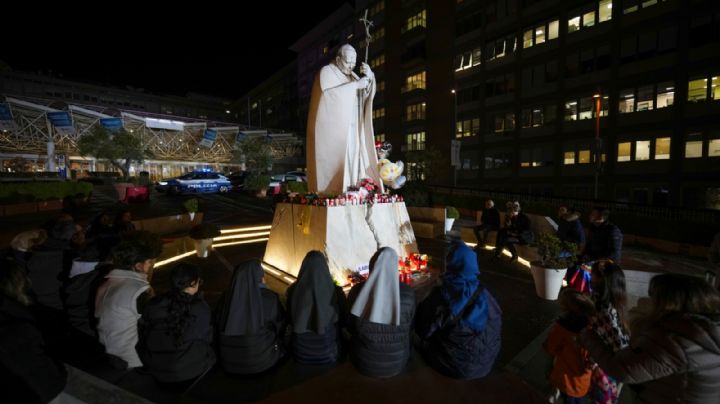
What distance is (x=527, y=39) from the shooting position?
2567cm

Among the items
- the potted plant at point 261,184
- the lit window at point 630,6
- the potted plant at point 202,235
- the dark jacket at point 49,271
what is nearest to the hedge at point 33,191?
the potted plant at point 202,235

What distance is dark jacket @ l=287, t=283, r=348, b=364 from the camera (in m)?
3.46

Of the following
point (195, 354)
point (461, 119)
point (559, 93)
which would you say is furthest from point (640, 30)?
point (195, 354)

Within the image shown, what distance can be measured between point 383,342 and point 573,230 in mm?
5027

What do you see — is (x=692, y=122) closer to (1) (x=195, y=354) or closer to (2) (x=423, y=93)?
(2) (x=423, y=93)

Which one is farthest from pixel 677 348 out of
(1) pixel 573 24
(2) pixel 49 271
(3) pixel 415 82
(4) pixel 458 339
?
(3) pixel 415 82

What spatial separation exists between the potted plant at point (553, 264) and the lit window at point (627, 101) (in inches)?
841

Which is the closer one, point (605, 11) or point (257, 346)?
point (257, 346)

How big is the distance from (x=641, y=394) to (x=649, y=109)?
976 inches

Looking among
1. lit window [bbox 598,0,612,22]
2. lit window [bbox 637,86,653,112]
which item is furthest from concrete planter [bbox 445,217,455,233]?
lit window [bbox 598,0,612,22]

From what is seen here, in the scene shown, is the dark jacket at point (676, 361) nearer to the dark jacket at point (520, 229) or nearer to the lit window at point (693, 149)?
the dark jacket at point (520, 229)

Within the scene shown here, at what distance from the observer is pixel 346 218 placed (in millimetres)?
6586

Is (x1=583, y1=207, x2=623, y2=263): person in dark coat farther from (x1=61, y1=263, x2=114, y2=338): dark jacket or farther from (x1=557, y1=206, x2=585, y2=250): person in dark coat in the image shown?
(x1=61, y1=263, x2=114, y2=338): dark jacket

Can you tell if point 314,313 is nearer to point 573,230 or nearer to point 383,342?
point 383,342
